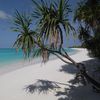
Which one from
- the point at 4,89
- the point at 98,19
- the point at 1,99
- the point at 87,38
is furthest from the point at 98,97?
the point at 4,89

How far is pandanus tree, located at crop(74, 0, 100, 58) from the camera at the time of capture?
6477mm

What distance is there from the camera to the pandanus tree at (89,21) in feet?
21.2

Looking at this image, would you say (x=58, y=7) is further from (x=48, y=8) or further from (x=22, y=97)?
(x=22, y=97)

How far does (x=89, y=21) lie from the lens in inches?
263

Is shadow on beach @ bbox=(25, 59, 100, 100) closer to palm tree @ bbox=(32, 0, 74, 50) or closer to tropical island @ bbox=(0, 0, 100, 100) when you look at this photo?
tropical island @ bbox=(0, 0, 100, 100)

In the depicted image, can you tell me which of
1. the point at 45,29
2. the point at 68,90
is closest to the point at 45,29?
the point at 45,29

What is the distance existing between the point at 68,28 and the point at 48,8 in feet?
2.42

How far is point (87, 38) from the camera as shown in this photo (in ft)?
23.0

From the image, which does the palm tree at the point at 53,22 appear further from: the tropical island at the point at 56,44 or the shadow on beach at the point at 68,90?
the shadow on beach at the point at 68,90

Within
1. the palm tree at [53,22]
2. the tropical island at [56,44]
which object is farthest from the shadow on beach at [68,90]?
the palm tree at [53,22]

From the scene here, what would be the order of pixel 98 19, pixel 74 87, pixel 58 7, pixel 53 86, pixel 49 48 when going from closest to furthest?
pixel 58 7, pixel 49 48, pixel 98 19, pixel 74 87, pixel 53 86

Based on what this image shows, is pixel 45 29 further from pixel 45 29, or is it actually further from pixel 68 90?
pixel 68 90

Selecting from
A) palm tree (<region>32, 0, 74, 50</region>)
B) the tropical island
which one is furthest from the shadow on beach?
palm tree (<region>32, 0, 74, 50</region>)

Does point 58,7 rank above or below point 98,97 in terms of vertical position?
above
